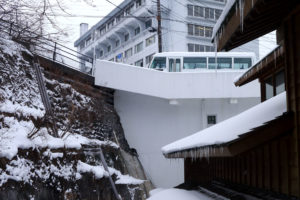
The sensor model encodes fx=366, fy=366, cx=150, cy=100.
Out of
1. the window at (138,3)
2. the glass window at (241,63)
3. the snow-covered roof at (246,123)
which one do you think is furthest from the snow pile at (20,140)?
the window at (138,3)

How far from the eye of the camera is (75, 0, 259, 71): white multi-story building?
35188 millimetres

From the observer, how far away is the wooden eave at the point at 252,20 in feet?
12.1

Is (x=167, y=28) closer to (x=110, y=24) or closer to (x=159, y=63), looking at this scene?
(x=110, y=24)

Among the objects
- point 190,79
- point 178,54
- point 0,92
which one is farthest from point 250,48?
point 0,92

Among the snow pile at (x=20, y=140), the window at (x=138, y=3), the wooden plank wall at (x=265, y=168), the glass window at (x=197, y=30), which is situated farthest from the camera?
the window at (x=138, y=3)

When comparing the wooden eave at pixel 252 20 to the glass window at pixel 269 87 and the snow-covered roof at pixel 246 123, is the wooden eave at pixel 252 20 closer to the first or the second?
the snow-covered roof at pixel 246 123

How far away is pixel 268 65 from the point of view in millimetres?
7551

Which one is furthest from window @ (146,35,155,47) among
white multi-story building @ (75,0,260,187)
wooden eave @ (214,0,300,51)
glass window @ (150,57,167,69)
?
wooden eave @ (214,0,300,51)

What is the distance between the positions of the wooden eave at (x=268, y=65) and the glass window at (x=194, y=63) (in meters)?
13.9

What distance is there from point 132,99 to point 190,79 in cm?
329

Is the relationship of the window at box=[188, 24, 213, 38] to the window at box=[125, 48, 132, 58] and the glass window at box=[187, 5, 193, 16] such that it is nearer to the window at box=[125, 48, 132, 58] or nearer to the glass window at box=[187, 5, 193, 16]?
the glass window at box=[187, 5, 193, 16]

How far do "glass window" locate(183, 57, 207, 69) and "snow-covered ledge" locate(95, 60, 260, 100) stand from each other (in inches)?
166

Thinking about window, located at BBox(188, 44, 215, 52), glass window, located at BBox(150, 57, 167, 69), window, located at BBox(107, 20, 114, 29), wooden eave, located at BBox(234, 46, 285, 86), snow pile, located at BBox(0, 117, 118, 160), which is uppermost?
window, located at BBox(107, 20, 114, 29)

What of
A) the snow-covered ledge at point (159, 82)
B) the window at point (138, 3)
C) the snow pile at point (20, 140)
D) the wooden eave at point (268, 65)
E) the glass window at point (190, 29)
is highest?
the window at point (138, 3)
